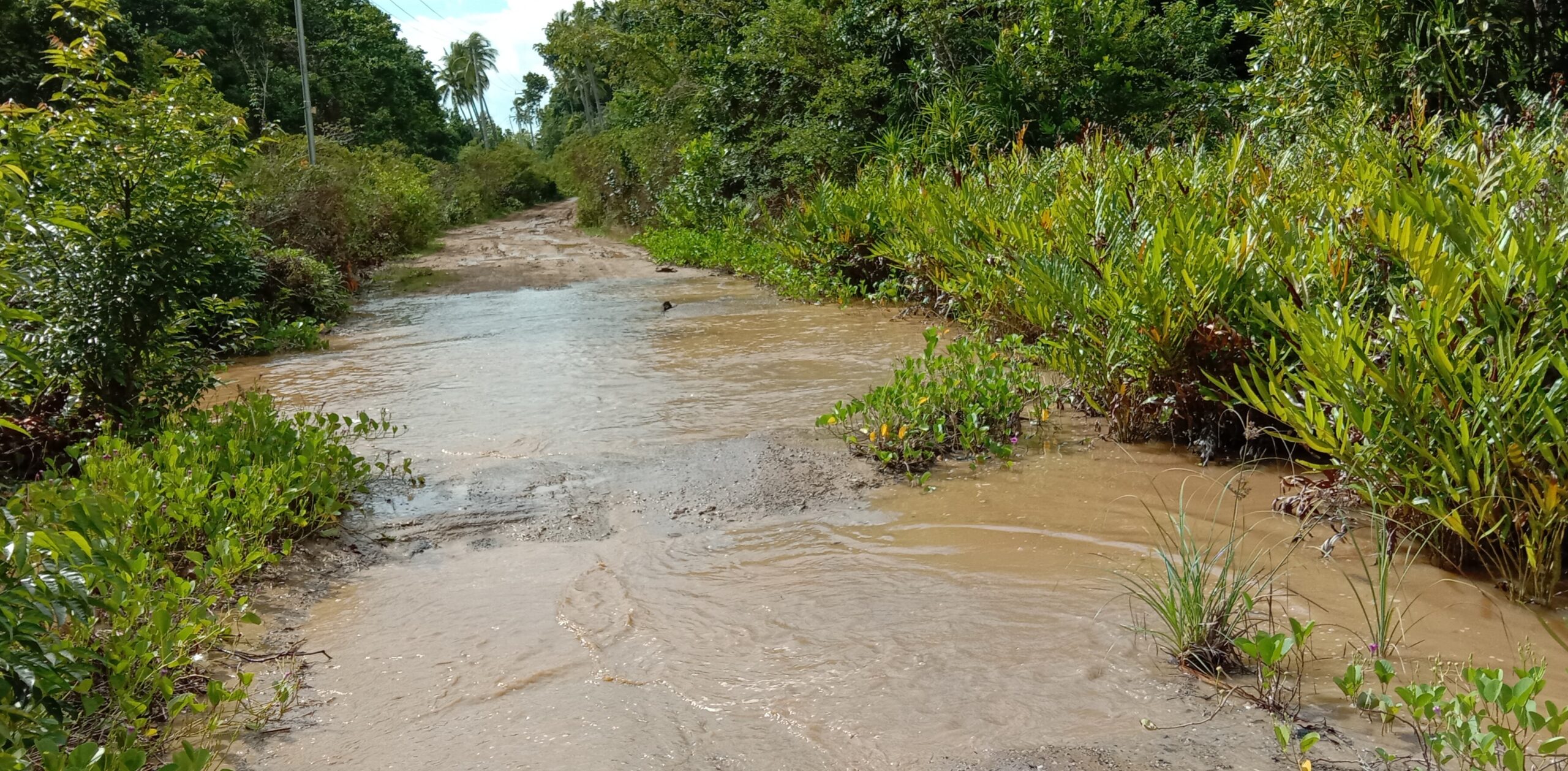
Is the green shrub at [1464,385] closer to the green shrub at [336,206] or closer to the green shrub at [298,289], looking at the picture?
the green shrub at [336,206]

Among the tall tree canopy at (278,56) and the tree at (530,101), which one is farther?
the tree at (530,101)

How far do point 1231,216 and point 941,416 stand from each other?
6.20 feet

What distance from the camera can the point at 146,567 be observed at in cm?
257

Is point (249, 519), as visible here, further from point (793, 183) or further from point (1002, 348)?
point (793, 183)

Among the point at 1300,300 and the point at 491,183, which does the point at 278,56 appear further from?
the point at 1300,300

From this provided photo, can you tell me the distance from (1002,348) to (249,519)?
435 cm

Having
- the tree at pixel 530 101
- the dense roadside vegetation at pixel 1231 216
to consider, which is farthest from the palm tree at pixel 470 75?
the dense roadside vegetation at pixel 1231 216

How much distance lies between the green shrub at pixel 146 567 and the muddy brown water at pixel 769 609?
253mm

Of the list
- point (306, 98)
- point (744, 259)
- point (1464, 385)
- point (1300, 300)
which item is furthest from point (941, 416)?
point (306, 98)

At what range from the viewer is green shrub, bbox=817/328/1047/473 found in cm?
458

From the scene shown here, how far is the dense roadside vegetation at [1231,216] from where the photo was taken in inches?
115

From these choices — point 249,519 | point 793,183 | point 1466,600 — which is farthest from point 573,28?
point 1466,600

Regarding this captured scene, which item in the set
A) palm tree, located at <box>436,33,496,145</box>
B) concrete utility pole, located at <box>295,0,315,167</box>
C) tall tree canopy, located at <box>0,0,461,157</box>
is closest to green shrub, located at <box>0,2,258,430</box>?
concrete utility pole, located at <box>295,0,315,167</box>

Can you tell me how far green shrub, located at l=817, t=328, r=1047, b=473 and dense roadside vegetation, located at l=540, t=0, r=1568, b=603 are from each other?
0.15 metres
